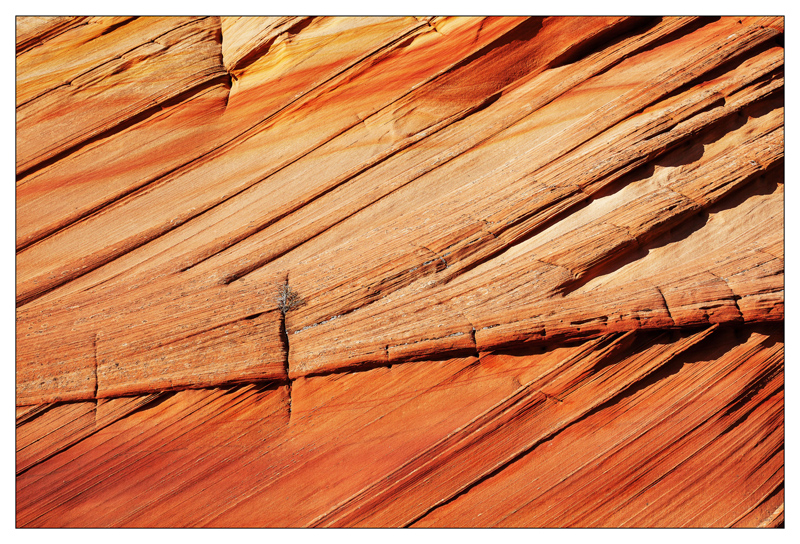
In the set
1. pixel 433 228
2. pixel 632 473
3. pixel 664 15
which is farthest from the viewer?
pixel 664 15

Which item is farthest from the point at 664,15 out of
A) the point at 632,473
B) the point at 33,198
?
the point at 33,198

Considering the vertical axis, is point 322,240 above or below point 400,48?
below

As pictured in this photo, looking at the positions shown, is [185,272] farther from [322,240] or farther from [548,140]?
[548,140]

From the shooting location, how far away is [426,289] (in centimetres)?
230

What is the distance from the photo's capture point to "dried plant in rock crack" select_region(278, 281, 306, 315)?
7.62ft

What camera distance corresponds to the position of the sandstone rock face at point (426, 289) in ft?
7.34

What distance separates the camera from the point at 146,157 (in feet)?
8.75

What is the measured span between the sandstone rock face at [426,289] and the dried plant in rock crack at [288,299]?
0.07ft

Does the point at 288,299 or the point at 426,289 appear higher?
the point at 288,299

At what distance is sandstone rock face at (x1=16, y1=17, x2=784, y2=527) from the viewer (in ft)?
7.34

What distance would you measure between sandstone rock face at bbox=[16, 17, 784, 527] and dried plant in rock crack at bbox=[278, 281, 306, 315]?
2 centimetres

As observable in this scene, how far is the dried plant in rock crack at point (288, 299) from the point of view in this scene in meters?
2.32

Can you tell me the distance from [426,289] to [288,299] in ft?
2.08

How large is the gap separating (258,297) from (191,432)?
68 centimetres
